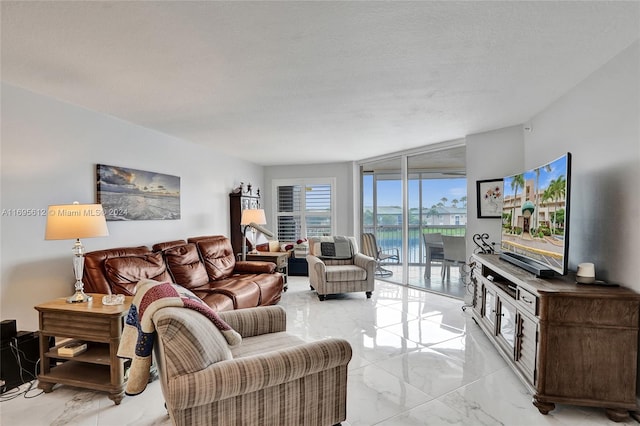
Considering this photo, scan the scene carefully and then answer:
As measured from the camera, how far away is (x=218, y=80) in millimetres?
2422

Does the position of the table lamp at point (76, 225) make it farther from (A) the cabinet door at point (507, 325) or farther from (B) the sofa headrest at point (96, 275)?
(A) the cabinet door at point (507, 325)

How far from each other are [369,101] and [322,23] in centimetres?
130

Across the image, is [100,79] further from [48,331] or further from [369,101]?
[369,101]

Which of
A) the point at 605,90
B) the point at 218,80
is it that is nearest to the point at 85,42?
the point at 218,80

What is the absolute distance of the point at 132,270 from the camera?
2.99 m

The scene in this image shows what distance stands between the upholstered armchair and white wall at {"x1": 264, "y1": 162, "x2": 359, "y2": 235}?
125 centimetres

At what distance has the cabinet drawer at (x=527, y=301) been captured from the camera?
2.12 metres

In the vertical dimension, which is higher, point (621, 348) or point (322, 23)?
point (322, 23)

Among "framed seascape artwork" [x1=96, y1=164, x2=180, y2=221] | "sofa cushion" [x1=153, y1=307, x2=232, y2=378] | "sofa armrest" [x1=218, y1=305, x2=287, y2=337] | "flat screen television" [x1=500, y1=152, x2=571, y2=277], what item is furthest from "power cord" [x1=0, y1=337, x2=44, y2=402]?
"flat screen television" [x1=500, y1=152, x2=571, y2=277]

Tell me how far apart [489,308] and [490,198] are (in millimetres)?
1495

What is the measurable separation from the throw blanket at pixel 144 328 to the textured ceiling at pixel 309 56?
4.47ft

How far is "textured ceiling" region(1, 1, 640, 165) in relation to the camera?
1616 mm

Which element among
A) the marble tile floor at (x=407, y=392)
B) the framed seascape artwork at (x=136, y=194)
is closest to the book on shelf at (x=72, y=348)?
the marble tile floor at (x=407, y=392)

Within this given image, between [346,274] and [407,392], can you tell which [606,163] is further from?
[346,274]
